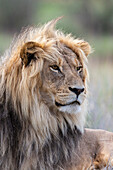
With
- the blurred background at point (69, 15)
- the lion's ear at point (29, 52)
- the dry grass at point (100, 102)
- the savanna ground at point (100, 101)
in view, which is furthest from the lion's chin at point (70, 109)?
the blurred background at point (69, 15)

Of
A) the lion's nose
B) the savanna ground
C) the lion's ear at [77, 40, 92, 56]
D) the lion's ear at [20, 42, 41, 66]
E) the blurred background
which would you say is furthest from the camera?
the blurred background

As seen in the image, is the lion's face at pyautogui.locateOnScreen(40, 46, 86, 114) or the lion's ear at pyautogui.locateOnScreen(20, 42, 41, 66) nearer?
the lion's face at pyautogui.locateOnScreen(40, 46, 86, 114)

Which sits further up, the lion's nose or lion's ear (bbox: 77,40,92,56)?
lion's ear (bbox: 77,40,92,56)

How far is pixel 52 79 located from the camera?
3.95m

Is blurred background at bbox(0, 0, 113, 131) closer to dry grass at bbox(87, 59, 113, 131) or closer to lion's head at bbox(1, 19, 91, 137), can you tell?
dry grass at bbox(87, 59, 113, 131)

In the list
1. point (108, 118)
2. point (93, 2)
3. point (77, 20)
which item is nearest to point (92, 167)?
point (108, 118)

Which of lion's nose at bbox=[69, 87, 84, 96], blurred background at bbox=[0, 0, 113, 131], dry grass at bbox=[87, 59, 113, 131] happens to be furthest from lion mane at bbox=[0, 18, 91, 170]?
blurred background at bbox=[0, 0, 113, 131]

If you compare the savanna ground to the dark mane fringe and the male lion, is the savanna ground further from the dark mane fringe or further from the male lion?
the dark mane fringe

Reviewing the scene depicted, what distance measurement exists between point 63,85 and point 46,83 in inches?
6.6

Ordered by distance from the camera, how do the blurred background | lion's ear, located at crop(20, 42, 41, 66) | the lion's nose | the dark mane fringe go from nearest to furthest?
the lion's nose, lion's ear, located at crop(20, 42, 41, 66), the dark mane fringe, the blurred background

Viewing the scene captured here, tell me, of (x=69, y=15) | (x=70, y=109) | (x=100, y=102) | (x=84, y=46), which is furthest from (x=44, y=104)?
(x=69, y=15)

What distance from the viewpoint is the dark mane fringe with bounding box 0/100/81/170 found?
409cm

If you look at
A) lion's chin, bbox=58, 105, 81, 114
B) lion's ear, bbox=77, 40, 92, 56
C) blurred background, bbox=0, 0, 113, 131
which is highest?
blurred background, bbox=0, 0, 113, 131

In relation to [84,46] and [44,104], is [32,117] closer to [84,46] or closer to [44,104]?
[44,104]
